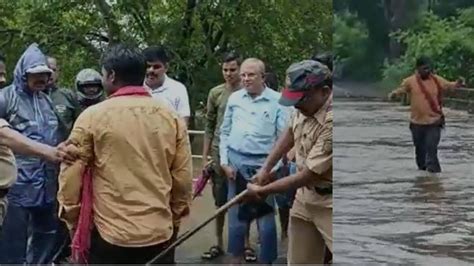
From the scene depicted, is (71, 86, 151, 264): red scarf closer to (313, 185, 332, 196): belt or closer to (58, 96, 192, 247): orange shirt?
(58, 96, 192, 247): orange shirt

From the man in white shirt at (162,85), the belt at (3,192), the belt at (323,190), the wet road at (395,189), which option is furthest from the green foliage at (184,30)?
the wet road at (395,189)

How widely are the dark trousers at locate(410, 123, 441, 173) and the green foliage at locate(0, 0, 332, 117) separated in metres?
10.1

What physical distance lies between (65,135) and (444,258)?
2683 mm

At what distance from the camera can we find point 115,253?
11.1ft

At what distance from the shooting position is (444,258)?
3.16m

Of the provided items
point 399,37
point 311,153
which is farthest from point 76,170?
point 399,37

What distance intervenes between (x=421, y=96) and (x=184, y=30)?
426 inches

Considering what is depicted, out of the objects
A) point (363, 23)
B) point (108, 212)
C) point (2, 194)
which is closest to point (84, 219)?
point (108, 212)

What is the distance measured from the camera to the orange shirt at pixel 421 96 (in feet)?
10.3

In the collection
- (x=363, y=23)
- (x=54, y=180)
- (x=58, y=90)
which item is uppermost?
(x=363, y=23)

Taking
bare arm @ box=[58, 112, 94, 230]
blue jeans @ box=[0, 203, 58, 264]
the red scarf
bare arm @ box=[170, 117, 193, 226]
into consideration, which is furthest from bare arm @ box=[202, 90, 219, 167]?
bare arm @ box=[58, 112, 94, 230]

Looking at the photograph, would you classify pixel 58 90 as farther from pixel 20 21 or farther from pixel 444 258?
pixel 20 21

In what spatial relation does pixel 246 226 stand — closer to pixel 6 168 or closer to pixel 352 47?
pixel 6 168

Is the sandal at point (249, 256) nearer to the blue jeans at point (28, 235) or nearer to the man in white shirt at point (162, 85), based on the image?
the man in white shirt at point (162, 85)
